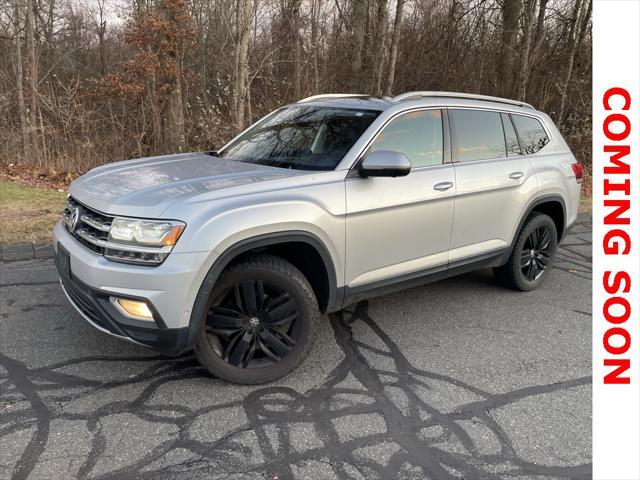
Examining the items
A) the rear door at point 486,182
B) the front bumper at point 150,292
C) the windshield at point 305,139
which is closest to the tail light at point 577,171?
the rear door at point 486,182

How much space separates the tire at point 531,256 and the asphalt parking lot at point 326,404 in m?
0.63

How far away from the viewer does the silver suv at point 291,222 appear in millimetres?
2799

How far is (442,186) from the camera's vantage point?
12.8ft

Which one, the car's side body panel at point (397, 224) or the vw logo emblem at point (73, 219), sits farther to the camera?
the car's side body panel at point (397, 224)

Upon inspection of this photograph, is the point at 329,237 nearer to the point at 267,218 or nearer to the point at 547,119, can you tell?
the point at 267,218

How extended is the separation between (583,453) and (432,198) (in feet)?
6.32

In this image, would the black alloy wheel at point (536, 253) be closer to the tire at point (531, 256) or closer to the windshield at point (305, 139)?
the tire at point (531, 256)

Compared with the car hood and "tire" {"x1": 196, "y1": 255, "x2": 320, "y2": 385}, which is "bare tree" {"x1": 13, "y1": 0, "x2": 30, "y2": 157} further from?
"tire" {"x1": 196, "y1": 255, "x2": 320, "y2": 385}

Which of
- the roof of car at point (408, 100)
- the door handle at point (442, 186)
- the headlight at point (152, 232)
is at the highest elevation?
the roof of car at point (408, 100)

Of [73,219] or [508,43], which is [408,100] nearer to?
[73,219]

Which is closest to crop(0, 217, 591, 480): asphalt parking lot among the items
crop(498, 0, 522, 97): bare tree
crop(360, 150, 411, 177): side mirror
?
crop(360, 150, 411, 177): side mirror

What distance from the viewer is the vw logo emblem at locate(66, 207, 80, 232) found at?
126 inches

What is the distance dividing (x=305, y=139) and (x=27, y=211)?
480cm

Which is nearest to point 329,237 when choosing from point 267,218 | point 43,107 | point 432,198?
point 267,218
